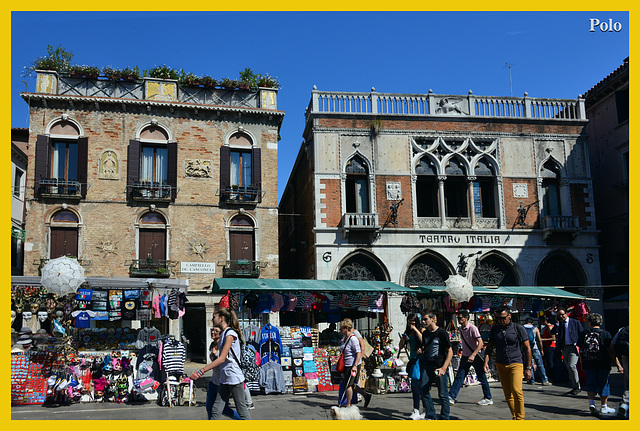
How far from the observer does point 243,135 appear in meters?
23.2

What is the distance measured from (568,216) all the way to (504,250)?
9.99 ft

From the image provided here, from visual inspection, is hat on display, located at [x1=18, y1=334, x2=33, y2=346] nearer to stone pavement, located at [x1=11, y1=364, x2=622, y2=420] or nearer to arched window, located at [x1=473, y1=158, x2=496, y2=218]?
stone pavement, located at [x1=11, y1=364, x2=622, y2=420]

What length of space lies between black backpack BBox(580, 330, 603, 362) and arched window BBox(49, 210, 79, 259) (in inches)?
691

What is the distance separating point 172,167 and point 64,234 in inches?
183

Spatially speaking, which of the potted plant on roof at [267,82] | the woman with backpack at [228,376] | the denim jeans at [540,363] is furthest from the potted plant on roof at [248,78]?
the woman with backpack at [228,376]

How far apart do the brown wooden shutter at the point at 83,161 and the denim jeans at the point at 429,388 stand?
53.6ft

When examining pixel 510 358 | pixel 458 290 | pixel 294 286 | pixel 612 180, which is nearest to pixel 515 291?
pixel 458 290

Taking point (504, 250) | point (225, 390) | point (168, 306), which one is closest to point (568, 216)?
point (504, 250)

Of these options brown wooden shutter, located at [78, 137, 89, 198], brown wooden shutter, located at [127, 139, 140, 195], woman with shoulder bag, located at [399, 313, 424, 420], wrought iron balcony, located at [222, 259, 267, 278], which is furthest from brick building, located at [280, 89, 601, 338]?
woman with shoulder bag, located at [399, 313, 424, 420]

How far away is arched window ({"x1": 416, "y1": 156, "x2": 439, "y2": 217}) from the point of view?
23797mm

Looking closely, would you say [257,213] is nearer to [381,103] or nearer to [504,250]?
[381,103]

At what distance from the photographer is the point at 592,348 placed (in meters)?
10.1

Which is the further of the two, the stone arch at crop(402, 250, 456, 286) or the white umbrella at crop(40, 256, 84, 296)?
the stone arch at crop(402, 250, 456, 286)

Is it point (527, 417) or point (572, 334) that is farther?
point (572, 334)
